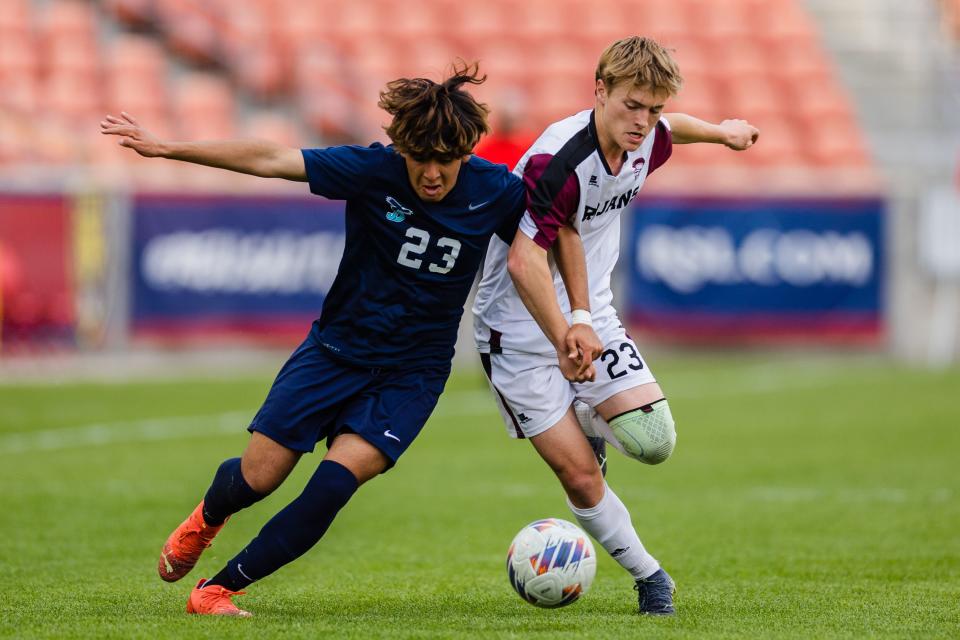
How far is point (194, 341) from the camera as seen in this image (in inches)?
681

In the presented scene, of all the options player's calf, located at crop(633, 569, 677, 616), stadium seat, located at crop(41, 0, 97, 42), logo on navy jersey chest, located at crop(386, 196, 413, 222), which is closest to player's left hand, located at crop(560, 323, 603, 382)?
logo on navy jersey chest, located at crop(386, 196, 413, 222)

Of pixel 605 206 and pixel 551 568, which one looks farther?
pixel 605 206

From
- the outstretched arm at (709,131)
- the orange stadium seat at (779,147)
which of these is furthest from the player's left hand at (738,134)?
the orange stadium seat at (779,147)

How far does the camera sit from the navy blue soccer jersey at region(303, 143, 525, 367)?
5.46 m

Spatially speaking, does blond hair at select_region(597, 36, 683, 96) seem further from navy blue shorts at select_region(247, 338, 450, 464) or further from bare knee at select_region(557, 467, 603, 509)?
bare knee at select_region(557, 467, 603, 509)

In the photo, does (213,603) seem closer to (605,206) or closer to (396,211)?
(396,211)

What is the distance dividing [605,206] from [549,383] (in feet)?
2.33

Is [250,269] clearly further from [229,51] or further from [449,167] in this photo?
[449,167]

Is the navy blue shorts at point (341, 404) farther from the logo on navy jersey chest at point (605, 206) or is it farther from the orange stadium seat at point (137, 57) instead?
the orange stadium seat at point (137, 57)

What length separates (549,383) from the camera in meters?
5.80

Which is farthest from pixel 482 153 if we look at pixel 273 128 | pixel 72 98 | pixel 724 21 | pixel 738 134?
pixel 724 21

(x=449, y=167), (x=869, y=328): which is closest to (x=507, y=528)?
(x=449, y=167)

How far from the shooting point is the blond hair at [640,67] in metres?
5.44

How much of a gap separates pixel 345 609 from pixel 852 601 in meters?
1.96
